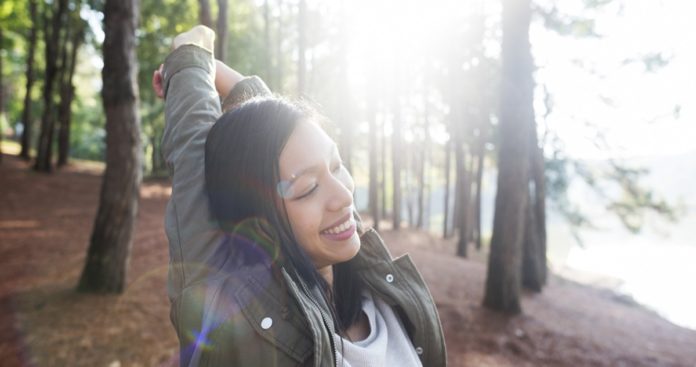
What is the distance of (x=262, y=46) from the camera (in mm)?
20125

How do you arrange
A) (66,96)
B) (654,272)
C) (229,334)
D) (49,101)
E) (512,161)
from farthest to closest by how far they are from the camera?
1. (654,272)
2. (66,96)
3. (49,101)
4. (512,161)
5. (229,334)

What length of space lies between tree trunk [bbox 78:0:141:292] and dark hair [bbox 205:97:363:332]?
4576 mm

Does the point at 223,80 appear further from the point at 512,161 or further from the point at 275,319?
the point at 512,161

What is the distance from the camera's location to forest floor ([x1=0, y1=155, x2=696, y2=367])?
4.44m

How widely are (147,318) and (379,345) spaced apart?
4.54 metres

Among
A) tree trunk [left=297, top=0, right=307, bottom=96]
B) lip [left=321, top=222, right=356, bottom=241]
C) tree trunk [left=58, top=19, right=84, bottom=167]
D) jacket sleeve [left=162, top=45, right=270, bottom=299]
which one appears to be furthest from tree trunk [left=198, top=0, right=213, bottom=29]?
lip [left=321, top=222, right=356, bottom=241]

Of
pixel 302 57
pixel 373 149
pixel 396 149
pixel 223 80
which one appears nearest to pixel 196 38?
pixel 223 80

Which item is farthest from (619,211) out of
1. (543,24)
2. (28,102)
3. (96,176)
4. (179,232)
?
(28,102)

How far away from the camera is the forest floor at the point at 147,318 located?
444cm

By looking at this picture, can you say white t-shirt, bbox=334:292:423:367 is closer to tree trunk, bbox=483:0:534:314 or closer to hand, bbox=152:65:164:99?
hand, bbox=152:65:164:99

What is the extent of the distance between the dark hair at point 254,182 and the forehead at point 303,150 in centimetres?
2

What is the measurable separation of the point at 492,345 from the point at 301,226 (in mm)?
5616

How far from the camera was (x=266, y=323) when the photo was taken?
4.17 ft

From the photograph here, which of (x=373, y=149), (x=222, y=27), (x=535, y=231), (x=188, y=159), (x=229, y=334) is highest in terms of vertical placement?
(x=222, y=27)
